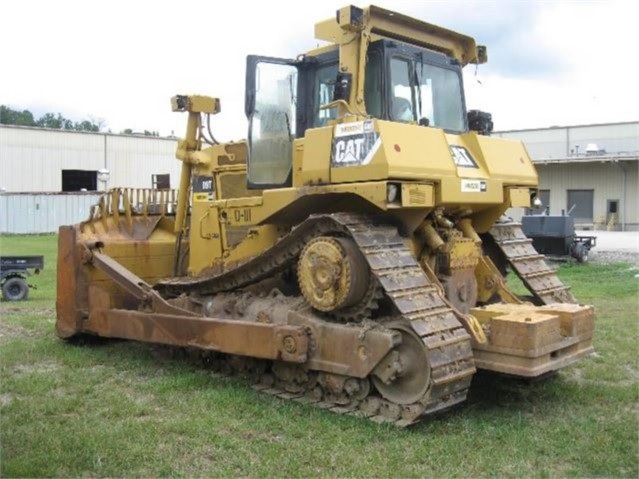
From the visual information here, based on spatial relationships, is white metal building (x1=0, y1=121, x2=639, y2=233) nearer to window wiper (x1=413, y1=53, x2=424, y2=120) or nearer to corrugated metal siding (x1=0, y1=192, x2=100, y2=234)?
corrugated metal siding (x1=0, y1=192, x2=100, y2=234)

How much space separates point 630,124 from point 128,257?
116 ft

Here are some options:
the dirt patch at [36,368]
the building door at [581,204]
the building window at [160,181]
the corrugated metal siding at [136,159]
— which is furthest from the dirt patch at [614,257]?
the corrugated metal siding at [136,159]

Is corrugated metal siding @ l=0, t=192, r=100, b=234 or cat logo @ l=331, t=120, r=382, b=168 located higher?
cat logo @ l=331, t=120, r=382, b=168

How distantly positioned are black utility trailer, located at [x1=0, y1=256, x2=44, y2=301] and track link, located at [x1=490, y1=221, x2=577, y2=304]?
9.74m

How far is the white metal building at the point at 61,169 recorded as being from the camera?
124 ft

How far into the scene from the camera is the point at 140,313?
8008 mm

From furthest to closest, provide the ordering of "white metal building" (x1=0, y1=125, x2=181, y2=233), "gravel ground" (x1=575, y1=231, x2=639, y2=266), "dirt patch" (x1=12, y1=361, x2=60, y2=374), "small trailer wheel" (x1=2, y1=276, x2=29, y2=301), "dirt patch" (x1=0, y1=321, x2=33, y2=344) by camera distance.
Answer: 1. "white metal building" (x1=0, y1=125, x2=181, y2=233)
2. "gravel ground" (x1=575, y1=231, x2=639, y2=266)
3. "small trailer wheel" (x1=2, y1=276, x2=29, y2=301)
4. "dirt patch" (x1=0, y1=321, x2=33, y2=344)
5. "dirt patch" (x1=12, y1=361, x2=60, y2=374)

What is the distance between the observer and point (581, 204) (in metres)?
39.9

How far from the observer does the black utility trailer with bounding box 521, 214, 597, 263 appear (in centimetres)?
2019

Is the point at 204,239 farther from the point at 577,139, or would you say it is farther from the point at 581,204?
the point at 577,139

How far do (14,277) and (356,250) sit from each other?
33.5ft

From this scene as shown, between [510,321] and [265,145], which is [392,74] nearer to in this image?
[265,145]

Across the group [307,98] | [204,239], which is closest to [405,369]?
[307,98]

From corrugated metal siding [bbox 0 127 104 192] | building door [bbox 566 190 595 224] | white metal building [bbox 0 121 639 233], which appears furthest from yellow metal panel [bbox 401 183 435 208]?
corrugated metal siding [bbox 0 127 104 192]
